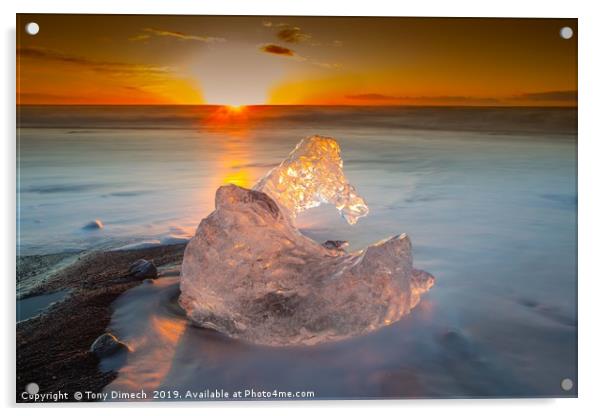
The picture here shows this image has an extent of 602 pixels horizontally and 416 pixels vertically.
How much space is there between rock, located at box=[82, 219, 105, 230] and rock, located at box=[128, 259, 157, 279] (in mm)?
542

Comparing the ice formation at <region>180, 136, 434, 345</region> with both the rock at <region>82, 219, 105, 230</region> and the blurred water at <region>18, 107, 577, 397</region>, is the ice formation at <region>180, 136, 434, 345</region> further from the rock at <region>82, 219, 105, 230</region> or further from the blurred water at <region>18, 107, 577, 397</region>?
the rock at <region>82, 219, 105, 230</region>

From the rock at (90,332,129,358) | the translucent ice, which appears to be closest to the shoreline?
the rock at (90,332,129,358)

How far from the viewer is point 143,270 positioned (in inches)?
135

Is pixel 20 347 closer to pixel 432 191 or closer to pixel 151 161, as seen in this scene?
pixel 151 161

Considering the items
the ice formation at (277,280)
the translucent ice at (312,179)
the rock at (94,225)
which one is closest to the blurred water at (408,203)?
the rock at (94,225)

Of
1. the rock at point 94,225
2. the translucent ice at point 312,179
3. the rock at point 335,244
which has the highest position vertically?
the translucent ice at point 312,179

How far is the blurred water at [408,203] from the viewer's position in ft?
9.77

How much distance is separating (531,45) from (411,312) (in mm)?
1776

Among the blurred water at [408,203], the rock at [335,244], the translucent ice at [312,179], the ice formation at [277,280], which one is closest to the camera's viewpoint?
the ice formation at [277,280]

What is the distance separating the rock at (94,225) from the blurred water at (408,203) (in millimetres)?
34

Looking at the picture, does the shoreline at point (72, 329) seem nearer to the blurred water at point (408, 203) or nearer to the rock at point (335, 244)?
the blurred water at point (408, 203)

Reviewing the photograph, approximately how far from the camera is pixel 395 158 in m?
4.86

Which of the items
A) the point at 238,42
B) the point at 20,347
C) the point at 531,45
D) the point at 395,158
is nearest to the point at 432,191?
the point at 395,158

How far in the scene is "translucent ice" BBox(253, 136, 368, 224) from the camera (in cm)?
335
